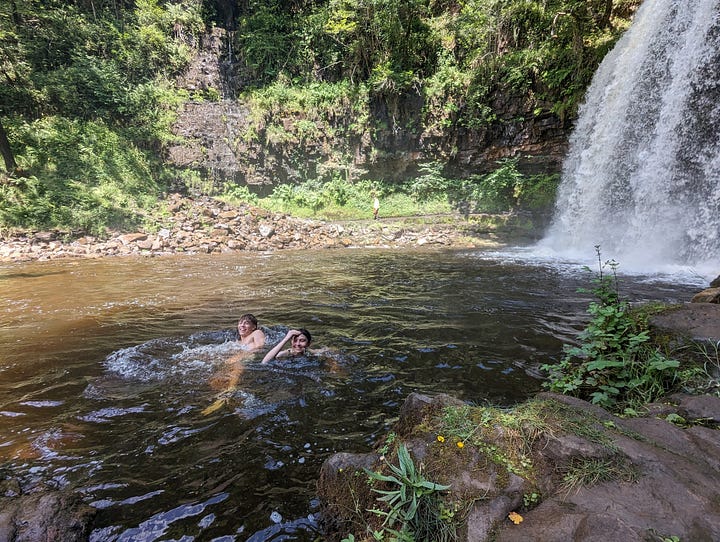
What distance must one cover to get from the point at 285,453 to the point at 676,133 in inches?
536

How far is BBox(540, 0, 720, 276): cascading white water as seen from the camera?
32.8 feet

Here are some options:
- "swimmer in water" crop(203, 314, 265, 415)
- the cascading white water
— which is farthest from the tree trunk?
the cascading white water

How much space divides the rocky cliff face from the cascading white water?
21.8ft

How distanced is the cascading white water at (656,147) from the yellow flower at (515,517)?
1061 cm

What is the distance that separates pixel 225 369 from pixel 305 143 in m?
19.2

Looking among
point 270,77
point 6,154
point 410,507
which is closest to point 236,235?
point 6,154

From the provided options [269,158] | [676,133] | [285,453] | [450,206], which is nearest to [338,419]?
[285,453]

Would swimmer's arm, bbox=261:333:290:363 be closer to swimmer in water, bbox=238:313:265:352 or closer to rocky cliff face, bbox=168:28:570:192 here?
swimmer in water, bbox=238:313:265:352

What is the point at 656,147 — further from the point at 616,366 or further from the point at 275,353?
the point at 275,353

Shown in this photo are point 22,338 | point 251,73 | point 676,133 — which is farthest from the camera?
point 251,73

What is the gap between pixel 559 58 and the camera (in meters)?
16.1

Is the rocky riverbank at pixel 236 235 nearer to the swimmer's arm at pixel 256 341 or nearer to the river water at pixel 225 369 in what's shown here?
the river water at pixel 225 369

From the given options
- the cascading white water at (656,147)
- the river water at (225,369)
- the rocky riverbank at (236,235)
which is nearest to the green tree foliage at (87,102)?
the rocky riverbank at (236,235)

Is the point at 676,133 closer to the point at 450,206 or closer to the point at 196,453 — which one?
the point at 450,206
